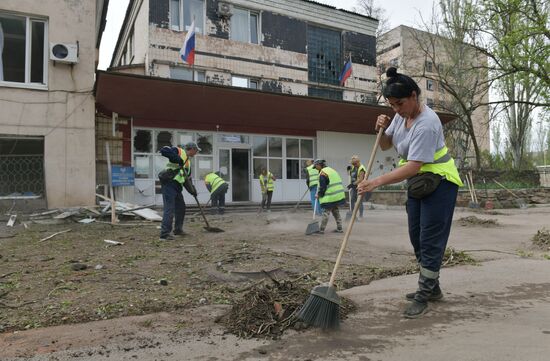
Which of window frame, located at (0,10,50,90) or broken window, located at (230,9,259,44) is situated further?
broken window, located at (230,9,259,44)

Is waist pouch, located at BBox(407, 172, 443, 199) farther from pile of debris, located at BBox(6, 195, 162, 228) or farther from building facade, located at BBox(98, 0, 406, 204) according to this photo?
building facade, located at BBox(98, 0, 406, 204)

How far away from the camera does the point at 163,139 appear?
15.3 m

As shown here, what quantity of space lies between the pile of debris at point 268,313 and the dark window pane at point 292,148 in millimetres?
14696

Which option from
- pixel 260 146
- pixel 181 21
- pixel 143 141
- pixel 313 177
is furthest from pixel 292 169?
pixel 181 21

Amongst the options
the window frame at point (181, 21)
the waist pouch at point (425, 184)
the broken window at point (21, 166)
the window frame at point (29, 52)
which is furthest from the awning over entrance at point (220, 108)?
the waist pouch at point (425, 184)

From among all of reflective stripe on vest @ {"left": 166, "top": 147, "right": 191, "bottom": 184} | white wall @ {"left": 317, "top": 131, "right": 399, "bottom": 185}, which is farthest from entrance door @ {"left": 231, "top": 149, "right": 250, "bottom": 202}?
reflective stripe on vest @ {"left": 166, "top": 147, "right": 191, "bottom": 184}

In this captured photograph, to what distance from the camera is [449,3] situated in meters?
22.3

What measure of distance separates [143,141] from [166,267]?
34.9 ft

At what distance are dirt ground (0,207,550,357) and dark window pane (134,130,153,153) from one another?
19.4 feet

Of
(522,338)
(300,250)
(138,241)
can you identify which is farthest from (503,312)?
(138,241)

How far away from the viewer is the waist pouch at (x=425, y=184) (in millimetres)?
3424

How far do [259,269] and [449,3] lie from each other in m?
22.4

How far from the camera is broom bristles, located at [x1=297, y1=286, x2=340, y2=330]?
3016 millimetres

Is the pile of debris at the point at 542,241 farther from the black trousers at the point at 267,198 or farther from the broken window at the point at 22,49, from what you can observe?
the broken window at the point at 22,49
